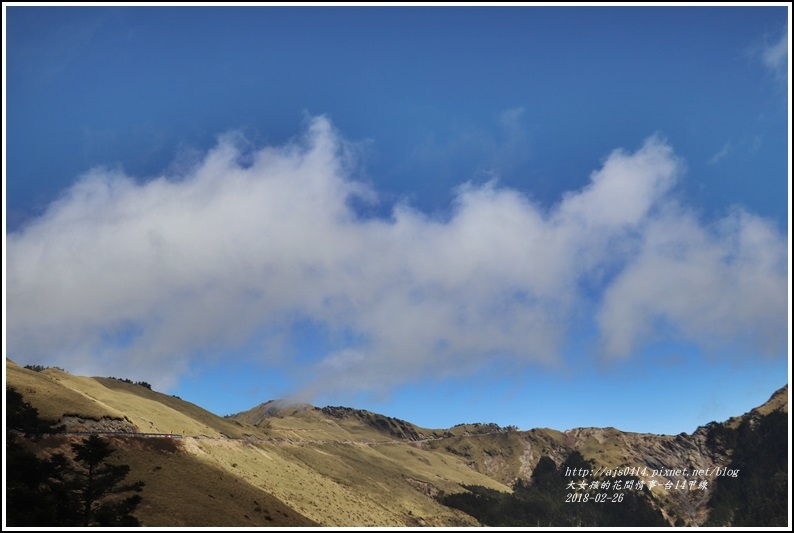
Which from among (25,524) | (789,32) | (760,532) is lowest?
(25,524)

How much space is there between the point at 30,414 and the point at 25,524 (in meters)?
43.0

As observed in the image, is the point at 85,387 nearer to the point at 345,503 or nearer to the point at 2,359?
the point at 345,503

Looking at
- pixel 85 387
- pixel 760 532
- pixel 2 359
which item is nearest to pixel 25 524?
pixel 2 359

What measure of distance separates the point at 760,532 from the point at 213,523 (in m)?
59.3

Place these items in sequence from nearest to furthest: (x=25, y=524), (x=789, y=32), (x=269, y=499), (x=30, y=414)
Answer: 1. (x=789, y=32)
2. (x=25, y=524)
3. (x=30, y=414)
4. (x=269, y=499)

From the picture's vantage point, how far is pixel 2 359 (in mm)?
28469

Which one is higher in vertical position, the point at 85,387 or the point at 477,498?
the point at 85,387

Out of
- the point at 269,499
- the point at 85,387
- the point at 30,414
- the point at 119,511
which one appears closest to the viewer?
the point at 119,511

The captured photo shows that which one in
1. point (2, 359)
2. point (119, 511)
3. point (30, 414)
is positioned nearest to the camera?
point (2, 359)

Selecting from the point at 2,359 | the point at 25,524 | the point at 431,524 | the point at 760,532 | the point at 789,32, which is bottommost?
the point at 431,524

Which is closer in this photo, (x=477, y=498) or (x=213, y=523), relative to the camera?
(x=213, y=523)

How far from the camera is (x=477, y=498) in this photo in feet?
632

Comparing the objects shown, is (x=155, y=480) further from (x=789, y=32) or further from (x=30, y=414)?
(x=789, y=32)

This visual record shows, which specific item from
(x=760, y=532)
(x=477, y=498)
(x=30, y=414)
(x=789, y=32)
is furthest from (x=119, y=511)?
(x=477, y=498)
